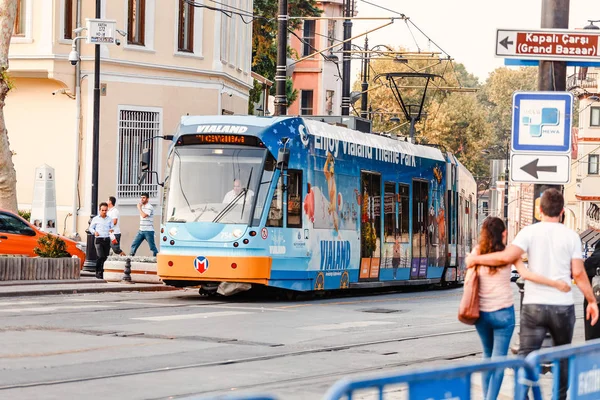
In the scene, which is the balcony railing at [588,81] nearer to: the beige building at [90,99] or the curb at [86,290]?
the beige building at [90,99]

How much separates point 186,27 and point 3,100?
37.9 feet

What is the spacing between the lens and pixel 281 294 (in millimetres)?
23812

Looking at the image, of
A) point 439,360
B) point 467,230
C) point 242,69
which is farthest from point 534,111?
point 242,69

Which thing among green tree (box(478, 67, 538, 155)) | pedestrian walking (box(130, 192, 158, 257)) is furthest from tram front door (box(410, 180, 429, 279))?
green tree (box(478, 67, 538, 155))

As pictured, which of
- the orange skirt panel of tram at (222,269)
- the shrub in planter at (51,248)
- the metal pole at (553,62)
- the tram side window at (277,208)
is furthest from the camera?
the shrub in planter at (51,248)

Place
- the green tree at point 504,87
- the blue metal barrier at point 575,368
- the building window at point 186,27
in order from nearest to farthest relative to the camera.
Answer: the blue metal barrier at point 575,368, the building window at point 186,27, the green tree at point 504,87

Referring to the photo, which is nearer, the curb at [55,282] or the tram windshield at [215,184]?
the tram windshield at [215,184]

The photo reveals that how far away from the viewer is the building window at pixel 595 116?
7694cm

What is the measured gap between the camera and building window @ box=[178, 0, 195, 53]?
123 ft

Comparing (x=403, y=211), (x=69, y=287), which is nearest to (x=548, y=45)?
(x=69, y=287)

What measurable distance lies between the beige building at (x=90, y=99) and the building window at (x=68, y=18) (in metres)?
0.03

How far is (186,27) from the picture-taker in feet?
124

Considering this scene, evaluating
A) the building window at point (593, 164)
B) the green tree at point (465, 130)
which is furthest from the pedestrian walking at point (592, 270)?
the green tree at point (465, 130)

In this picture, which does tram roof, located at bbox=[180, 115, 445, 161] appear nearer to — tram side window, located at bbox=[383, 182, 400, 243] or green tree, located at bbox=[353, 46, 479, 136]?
tram side window, located at bbox=[383, 182, 400, 243]
